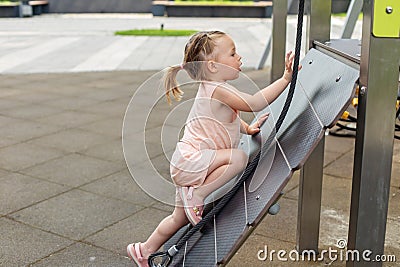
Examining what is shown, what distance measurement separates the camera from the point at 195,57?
2586 mm

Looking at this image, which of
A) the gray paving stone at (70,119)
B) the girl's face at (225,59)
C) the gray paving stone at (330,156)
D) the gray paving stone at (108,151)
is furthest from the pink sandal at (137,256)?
the gray paving stone at (70,119)

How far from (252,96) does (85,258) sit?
126cm

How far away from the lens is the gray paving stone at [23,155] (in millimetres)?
4746

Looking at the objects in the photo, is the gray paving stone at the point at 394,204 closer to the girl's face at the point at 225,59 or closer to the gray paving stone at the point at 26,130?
the girl's face at the point at 225,59

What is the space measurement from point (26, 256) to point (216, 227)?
1.19 meters

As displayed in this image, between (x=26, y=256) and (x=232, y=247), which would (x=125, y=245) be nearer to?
(x=26, y=256)

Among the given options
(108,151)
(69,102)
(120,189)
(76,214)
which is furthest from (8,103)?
(76,214)

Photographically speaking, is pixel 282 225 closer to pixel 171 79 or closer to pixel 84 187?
pixel 171 79

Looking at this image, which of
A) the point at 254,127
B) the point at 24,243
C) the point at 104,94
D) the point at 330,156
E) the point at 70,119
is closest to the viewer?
the point at 254,127

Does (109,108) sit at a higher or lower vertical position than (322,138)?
lower

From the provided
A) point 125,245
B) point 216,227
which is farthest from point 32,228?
point 216,227

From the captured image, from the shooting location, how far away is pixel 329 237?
11.0 ft

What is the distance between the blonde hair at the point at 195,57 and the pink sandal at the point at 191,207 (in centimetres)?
40

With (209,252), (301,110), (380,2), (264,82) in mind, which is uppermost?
(380,2)
